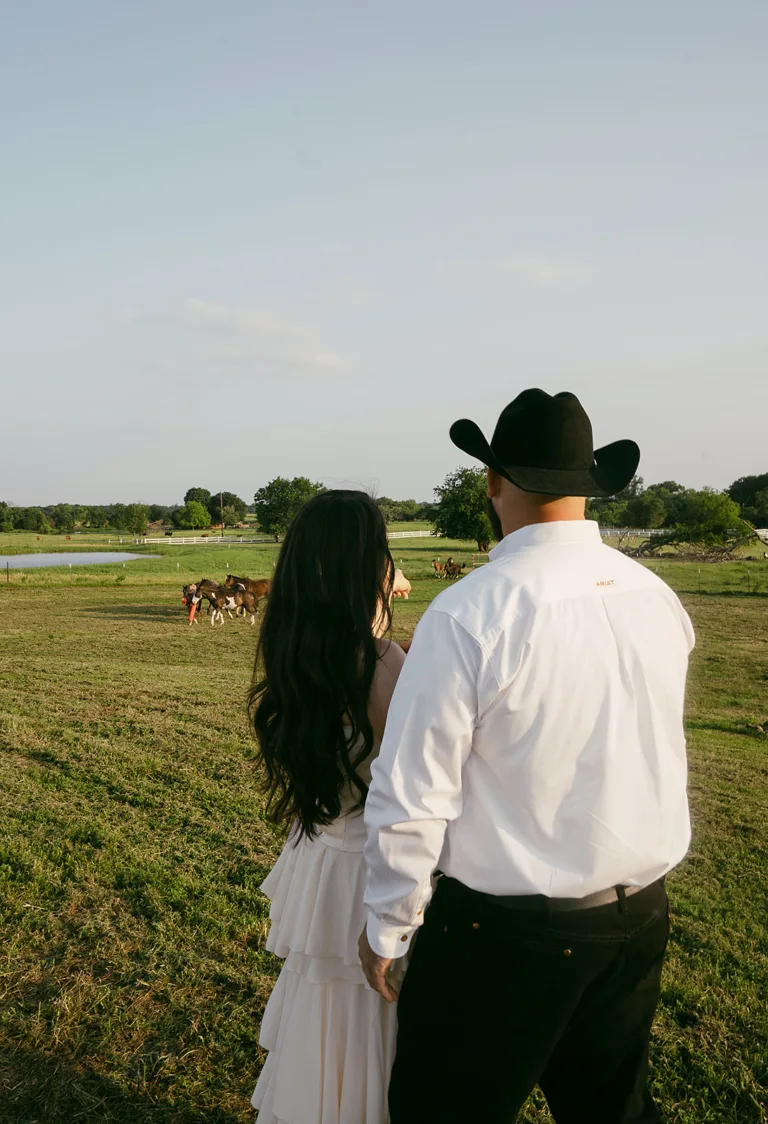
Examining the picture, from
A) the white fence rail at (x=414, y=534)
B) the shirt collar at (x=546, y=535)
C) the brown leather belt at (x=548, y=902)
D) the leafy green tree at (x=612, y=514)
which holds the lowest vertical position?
the brown leather belt at (x=548, y=902)

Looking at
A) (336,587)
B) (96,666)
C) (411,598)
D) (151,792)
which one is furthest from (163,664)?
(411,598)

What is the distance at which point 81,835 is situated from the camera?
15.5 feet

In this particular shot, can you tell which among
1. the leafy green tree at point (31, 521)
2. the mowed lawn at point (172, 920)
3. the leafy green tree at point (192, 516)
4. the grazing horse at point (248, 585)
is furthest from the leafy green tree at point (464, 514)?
the leafy green tree at point (31, 521)

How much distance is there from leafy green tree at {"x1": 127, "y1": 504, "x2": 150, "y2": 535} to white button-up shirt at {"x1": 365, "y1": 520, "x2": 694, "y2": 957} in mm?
94326

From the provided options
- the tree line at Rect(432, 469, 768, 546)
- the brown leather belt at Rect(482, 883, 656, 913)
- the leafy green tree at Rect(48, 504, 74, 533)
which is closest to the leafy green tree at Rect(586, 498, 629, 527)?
the tree line at Rect(432, 469, 768, 546)

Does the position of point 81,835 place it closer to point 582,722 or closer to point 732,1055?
point 732,1055

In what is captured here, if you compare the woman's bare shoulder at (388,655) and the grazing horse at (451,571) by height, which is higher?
the woman's bare shoulder at (388,655)

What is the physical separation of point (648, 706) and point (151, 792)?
476 centimetres

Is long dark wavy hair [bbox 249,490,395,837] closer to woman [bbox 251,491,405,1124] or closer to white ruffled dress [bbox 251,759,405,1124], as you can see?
woman [bbox 251,491,405,1124]

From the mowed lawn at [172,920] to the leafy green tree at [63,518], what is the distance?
117 metres

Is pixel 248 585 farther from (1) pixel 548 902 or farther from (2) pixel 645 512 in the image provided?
(2) pixel 645 512

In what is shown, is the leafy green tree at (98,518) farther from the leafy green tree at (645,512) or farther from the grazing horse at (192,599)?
the grazing horse at (192,599)

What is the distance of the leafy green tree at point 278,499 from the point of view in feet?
193

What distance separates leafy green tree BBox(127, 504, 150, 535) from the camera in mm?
91375
